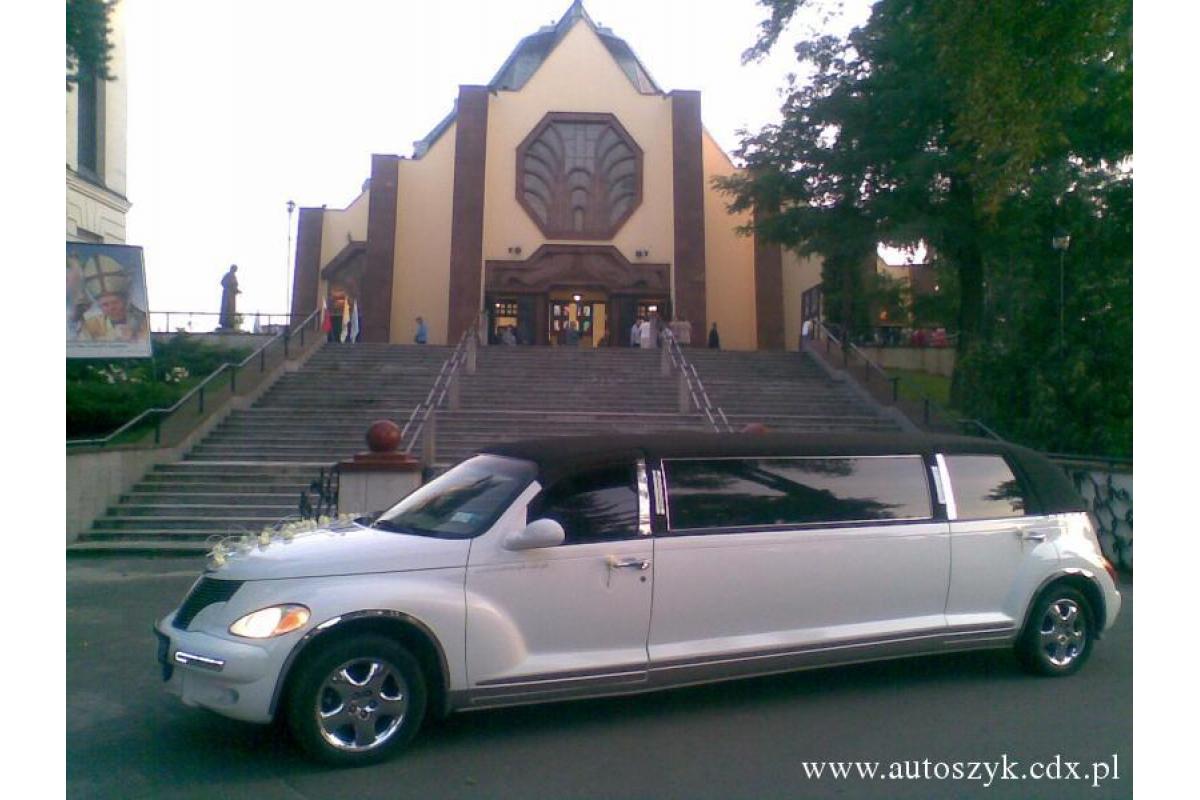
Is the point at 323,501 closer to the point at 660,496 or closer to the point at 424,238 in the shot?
the point at 660,496

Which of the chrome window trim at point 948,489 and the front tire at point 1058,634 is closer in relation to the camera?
the chrome window trim at point 948,489

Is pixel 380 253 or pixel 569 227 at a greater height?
pixel 569 227

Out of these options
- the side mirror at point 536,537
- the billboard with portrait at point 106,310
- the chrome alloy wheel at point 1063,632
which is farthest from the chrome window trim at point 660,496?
the billboard with portrait at point 106,310

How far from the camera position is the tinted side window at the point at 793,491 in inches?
255

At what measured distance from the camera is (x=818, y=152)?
22.9 meters

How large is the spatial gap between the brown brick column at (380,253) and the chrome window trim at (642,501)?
33086 mm

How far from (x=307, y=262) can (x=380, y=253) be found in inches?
186

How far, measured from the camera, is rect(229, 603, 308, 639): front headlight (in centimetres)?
544

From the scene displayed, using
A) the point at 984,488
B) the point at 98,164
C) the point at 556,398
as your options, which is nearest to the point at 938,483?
the point at 984,488

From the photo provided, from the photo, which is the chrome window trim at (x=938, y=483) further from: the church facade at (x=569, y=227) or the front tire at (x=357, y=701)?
the church facade at (x=569, y=227)

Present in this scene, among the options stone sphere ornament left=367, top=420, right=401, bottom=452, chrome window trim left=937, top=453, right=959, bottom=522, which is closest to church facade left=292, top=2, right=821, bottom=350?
stone sphere ornament left=367, top=420, right=401, bottom=452

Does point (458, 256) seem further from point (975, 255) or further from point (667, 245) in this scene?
point (975, 255)

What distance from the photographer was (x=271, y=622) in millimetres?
5457

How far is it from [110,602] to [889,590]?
7490 mm
